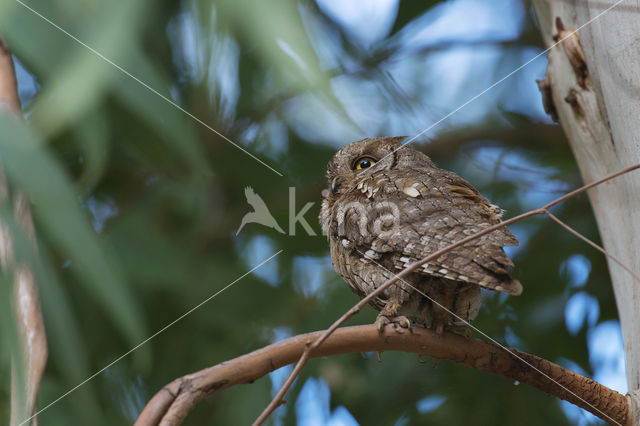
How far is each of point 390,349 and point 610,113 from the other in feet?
2.25

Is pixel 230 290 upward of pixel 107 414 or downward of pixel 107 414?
upward

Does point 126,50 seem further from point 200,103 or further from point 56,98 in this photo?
point 200,103

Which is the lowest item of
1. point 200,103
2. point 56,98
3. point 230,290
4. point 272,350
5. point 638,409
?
point 638,409

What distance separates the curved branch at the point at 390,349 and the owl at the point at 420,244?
0.05 metres

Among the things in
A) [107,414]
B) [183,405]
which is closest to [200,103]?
[107,414]

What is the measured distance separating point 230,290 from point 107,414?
2.14ft

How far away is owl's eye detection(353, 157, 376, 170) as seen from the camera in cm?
195

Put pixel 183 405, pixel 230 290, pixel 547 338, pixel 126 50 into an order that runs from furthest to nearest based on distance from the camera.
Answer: pixel 230 290 → pixel 547 338 → pixel 126 50 → pixel 183 405

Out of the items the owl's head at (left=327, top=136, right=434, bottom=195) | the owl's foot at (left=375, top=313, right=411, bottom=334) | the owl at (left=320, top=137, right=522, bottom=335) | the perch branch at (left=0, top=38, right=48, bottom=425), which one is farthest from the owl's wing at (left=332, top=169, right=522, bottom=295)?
the perch branch at (left=0, top=38, right=48, bottom=425)

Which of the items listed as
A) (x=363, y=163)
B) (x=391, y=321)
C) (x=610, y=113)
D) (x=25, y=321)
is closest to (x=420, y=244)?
(x=391, y=321)

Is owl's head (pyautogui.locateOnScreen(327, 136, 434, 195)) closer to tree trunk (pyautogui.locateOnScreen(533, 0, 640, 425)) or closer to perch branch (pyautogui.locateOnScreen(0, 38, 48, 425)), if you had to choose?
tree trunk (pyautogui.locateOnScreen(533, 0, 640, 425))

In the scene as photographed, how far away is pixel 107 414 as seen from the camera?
7.88 feet

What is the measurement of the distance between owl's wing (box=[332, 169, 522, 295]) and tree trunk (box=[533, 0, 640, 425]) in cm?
24

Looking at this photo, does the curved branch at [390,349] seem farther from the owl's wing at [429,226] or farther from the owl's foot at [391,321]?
the owl's wing at [429,226]
